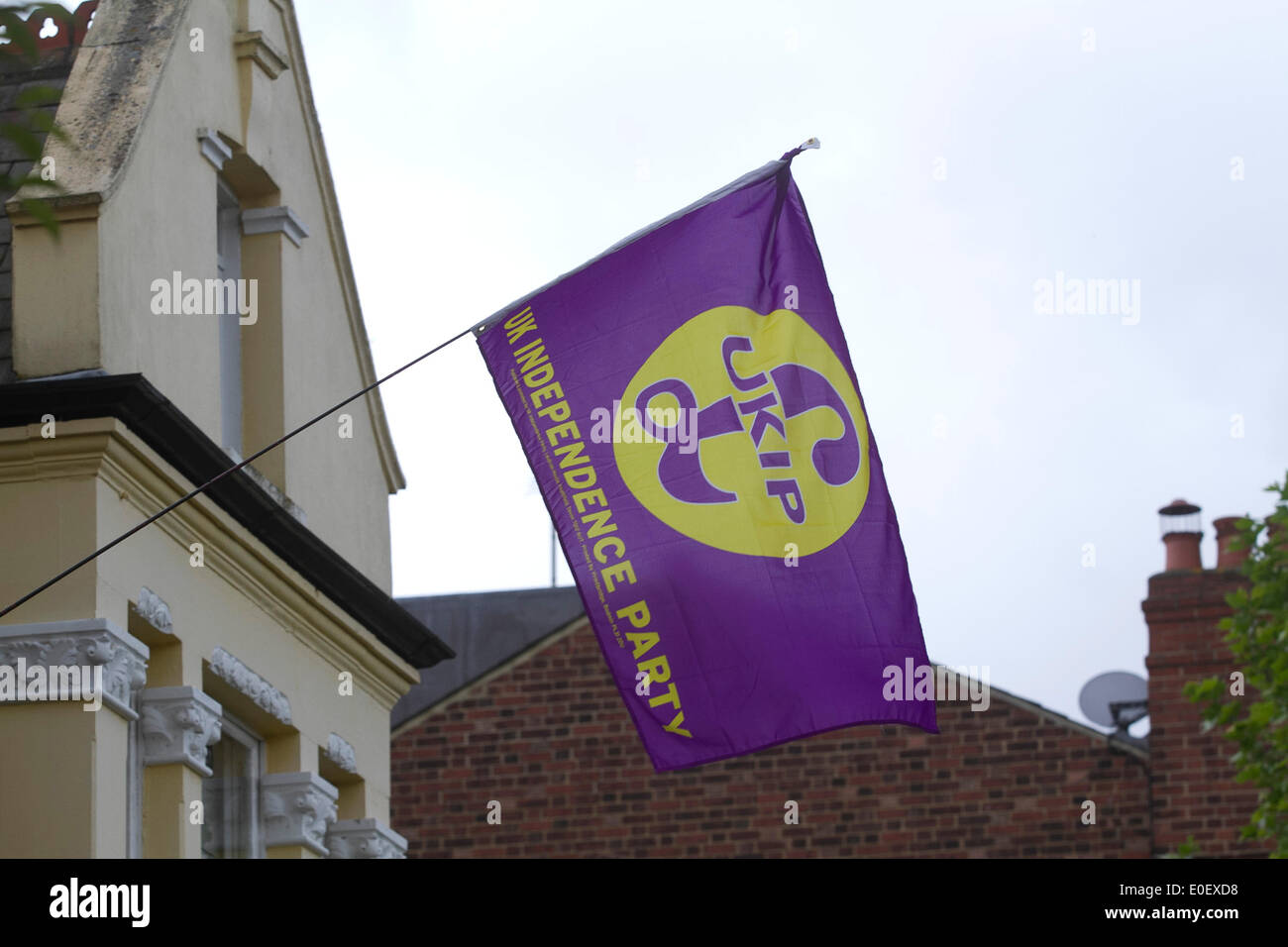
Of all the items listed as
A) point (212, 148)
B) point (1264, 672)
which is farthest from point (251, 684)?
point (1264, 672)

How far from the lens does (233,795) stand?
576 inches

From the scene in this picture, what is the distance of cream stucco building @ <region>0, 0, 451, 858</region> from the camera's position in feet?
40.5

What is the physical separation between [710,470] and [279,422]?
4.53 metres

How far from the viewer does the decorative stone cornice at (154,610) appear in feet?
41.7

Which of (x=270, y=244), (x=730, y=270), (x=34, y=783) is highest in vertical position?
(x=270, y=244)

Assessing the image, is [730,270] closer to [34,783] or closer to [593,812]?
[34,783]

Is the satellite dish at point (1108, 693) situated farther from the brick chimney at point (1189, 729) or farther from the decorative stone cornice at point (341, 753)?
the decorative stone cornice at point (341, 753)

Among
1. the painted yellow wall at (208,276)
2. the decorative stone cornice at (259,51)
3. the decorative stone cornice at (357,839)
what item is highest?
the decorative stone cornice at (259,51)

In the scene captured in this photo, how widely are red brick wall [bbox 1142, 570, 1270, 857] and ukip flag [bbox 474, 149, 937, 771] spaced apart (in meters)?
13.0

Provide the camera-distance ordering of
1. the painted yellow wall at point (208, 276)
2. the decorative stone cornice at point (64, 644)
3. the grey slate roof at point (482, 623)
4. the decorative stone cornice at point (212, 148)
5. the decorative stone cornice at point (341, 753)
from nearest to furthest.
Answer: the decorative stone cornice at point (64, 644) < the painted yellow wall at point (208, 276) < the decorative stone cornice at point (212, 148) < the decorative stone cornice at point (341, 753) < the grey slate roof at point (482, 623)

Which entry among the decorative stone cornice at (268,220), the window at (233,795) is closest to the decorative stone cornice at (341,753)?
the window at (233,795)

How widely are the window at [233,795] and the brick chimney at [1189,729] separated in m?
11.8
